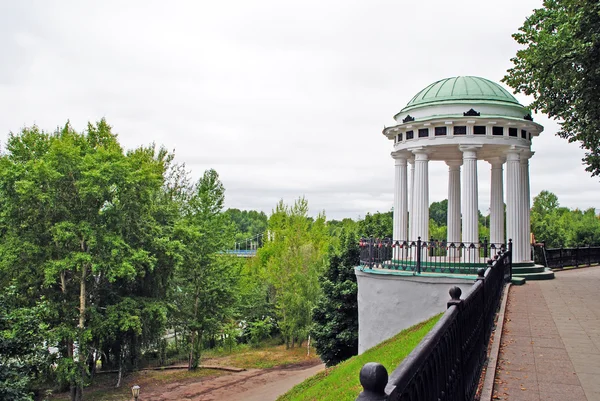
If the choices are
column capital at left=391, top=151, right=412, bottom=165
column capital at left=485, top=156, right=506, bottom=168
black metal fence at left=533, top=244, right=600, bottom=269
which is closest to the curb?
column capital at left=391, top=151, right=412, bottom=165

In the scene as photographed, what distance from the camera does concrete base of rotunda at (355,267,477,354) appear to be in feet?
44.0

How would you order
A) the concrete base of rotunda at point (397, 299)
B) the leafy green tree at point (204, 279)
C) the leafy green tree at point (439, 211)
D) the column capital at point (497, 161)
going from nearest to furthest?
the concrete base of rotunda at point (397, 299), the column capital at point (497, 161), the leafy green tree at point (204, 279), the leafy green tree at point (439, 211)

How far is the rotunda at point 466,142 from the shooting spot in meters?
16.4

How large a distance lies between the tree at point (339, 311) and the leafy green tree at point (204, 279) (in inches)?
413

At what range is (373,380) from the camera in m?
1.69

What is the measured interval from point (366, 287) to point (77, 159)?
14233 millimetres

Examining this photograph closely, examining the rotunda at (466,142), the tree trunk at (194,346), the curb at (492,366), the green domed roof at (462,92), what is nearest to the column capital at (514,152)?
the rotunda at (466,142)

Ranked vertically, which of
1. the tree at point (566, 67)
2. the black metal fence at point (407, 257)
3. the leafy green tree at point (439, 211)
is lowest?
the black metal fence at point (407, 257)

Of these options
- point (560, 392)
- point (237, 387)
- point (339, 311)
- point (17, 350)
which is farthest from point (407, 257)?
point (237, 387)

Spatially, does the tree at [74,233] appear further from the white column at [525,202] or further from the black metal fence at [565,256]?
the black metal fence at [565,256]

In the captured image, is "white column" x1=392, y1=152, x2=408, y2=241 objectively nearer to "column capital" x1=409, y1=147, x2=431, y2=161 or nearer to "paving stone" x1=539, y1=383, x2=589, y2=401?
"column capital" x1=409, y1=147, x2=431, y2=161

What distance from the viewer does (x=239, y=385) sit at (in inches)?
1050

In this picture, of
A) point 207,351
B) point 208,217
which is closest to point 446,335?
point 208,217

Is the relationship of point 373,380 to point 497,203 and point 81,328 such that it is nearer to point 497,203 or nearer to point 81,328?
point 497,203
